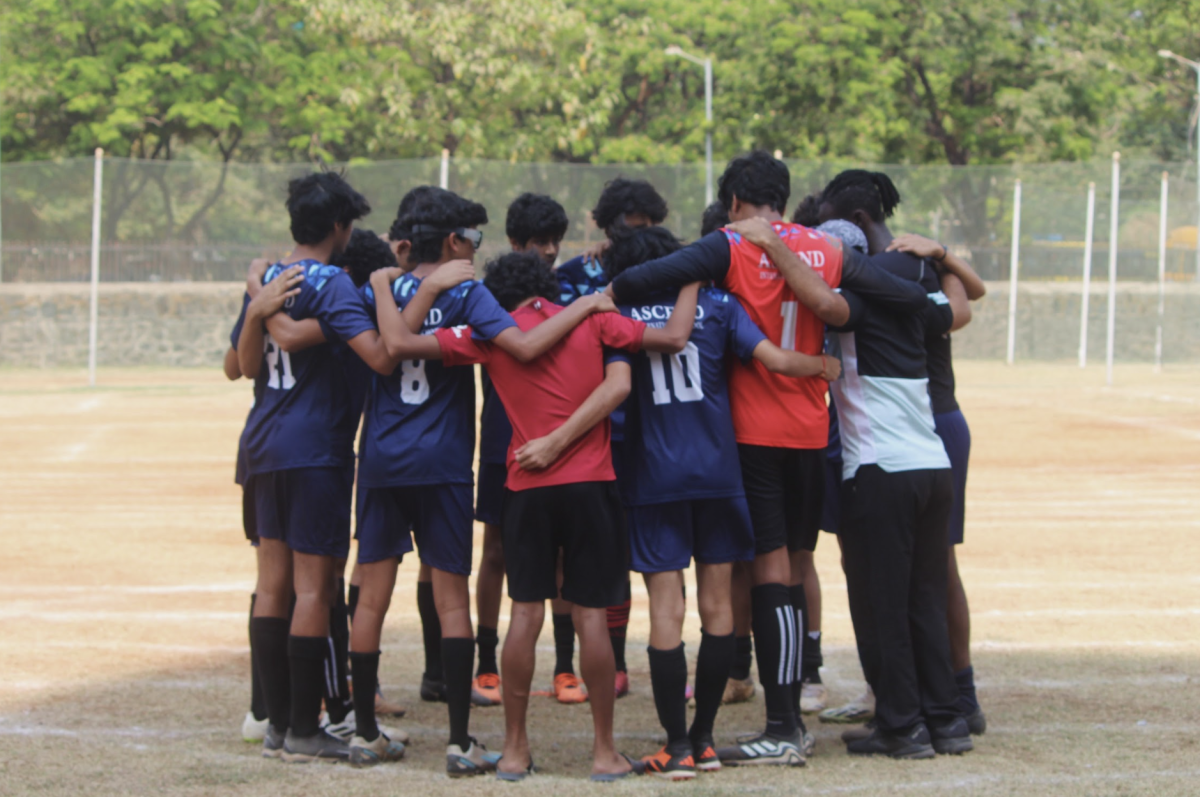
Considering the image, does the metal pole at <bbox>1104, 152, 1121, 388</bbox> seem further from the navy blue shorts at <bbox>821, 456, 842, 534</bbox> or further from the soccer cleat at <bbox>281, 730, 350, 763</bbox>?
the soccer cleat at <bbox>281, 730, 350, 763</bbox>

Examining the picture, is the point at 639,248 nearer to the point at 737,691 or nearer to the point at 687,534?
the point at 687,534

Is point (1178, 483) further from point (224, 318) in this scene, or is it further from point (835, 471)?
point (224, 318)

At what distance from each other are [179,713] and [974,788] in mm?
3054

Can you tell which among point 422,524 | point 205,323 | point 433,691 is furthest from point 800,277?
point 205,323

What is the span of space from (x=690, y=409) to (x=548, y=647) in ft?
8.08

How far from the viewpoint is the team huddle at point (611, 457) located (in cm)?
421

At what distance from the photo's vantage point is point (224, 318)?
74.1 feet

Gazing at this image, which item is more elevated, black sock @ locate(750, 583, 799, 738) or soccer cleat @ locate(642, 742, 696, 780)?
black sock @ locate(750, 583, 799, 738)

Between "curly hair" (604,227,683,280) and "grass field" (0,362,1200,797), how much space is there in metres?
1.79

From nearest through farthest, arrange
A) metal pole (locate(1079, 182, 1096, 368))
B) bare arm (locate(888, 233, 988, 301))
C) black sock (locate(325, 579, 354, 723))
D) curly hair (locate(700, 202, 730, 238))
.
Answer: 1. bare arm (locate(888, 233, 988, 301))
2. black sock (locate(325, 579, 354, 723))
3. curly hair (locate(700, 202, 730, 238))
4. metal pole (locate(1079, 182, 1096, 368))

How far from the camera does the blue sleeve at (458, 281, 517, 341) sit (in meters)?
4.20

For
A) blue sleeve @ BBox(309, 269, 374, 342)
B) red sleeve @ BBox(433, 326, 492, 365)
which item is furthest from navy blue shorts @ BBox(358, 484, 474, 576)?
blue sleeve @ BBox(309, 269, 374, 342)

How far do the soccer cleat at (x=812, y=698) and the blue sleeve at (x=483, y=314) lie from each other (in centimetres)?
203

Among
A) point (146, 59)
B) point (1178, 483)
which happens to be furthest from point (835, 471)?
point (146, 59)
